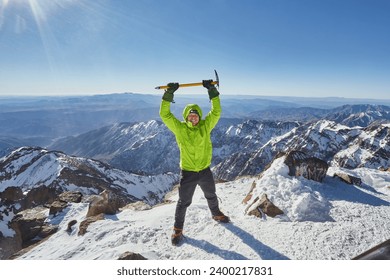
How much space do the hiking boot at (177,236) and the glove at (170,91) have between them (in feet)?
13.0

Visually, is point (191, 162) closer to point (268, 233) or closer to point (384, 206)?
point (268, 233)

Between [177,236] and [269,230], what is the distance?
277 cm

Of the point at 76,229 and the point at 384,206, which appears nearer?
the point at 384,206

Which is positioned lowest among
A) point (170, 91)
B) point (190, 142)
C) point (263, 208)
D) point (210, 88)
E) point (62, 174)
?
point (62, 174)

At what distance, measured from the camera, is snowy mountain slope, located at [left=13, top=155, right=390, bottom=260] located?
7.43 meters

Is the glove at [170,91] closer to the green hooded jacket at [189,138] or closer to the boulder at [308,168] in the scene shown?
the green hooded jacket at [189,138]

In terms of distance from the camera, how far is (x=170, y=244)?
8.55 m

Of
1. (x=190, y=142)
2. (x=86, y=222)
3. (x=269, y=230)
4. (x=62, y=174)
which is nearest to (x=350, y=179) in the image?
(x=269, y=230)

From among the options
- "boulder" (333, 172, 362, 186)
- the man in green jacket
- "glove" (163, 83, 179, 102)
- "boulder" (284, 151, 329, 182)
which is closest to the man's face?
the man in green jacket

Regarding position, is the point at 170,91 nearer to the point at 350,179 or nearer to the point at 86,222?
the point at 86,222

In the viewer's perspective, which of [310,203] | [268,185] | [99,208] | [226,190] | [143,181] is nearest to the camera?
[310,203]

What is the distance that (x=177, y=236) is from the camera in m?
8.61
